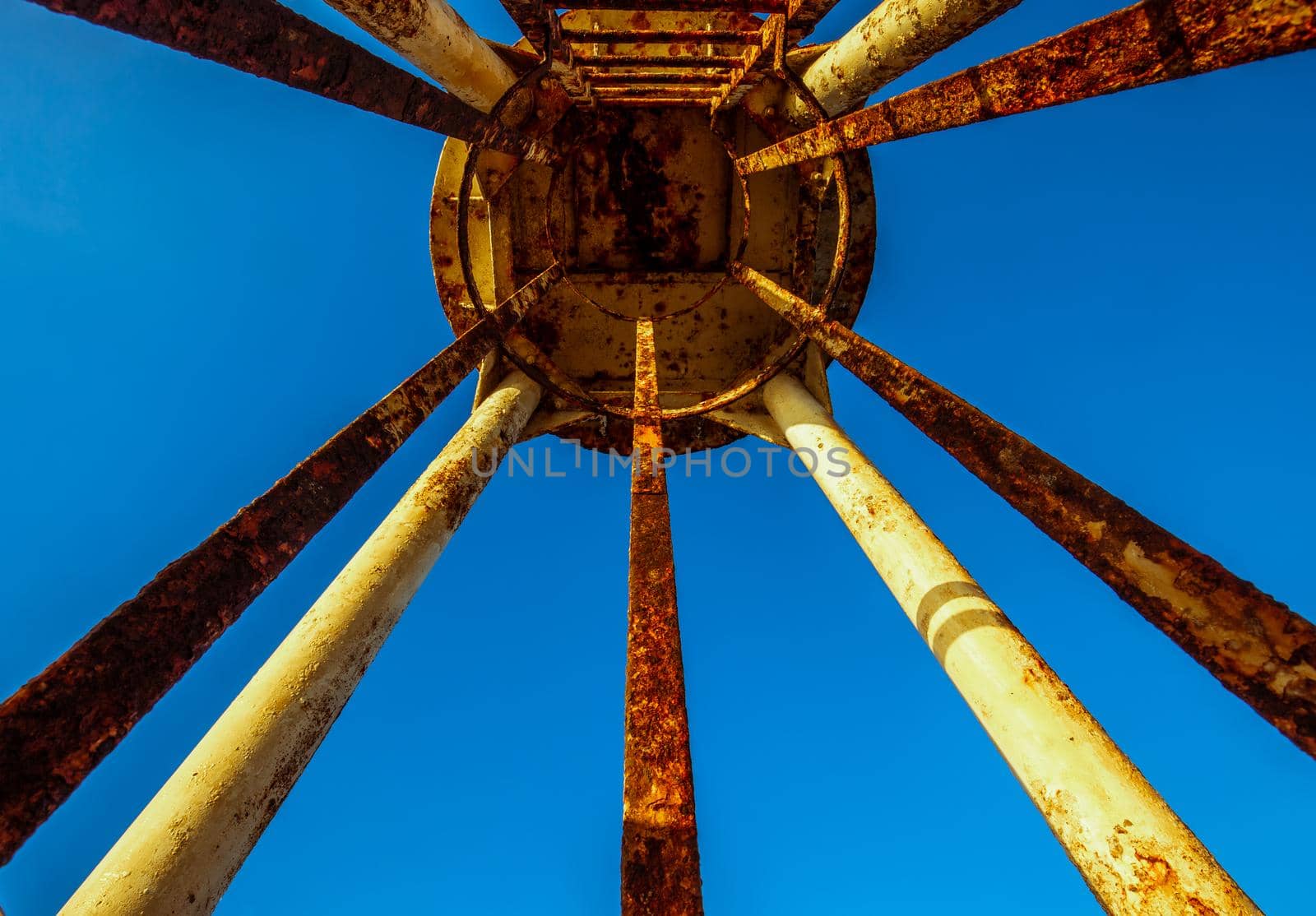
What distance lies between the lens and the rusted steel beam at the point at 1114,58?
2199mm

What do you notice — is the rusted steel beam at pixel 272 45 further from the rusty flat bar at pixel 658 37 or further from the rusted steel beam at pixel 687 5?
the rusty flat bar at pixel 658 37

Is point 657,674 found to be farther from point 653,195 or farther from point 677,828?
point 653,195

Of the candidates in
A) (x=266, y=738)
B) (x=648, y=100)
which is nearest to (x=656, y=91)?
(x=648, y=100)

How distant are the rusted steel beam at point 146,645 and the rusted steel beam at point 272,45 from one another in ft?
6.15

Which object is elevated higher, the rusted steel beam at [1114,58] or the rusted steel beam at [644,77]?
the rusted steel beam at [644,77]

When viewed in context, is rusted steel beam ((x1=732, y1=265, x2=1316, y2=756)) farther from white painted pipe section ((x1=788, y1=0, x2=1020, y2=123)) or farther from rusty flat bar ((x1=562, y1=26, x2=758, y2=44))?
rusty flat bar ((x1=562, y1=26, x2=758, y2=44))

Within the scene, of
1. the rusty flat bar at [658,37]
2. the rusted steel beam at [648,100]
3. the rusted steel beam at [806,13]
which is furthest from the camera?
the rusted steel beam at [648,100]

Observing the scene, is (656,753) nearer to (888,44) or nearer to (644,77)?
(888,44)

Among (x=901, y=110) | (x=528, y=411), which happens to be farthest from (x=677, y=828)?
(x=528, y=411)

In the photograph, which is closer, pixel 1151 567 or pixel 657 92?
pixel 1151 567

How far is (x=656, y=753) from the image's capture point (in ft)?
7.07

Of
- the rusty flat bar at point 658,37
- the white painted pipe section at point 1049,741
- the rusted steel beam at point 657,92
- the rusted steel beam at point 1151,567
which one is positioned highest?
the rusty flat bar at point 658,37

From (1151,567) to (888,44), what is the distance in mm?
4675

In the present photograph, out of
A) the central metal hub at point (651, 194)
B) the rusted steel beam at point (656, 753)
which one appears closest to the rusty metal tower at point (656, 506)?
the rusted steel beam at point (656, 753)
